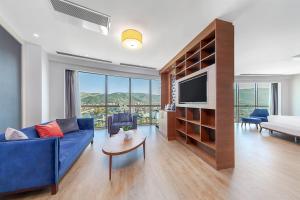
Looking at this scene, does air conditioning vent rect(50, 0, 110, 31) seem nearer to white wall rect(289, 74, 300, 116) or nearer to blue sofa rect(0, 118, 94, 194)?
blue sofa rect(0, 118, 94, 194)

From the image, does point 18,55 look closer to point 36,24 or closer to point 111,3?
point 36,24

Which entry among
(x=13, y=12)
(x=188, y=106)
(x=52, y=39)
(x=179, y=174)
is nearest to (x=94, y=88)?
(x=52, y=39)

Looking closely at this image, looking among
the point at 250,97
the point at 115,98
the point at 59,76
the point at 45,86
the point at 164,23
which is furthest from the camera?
the point at 250,97

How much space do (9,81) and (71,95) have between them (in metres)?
1.93

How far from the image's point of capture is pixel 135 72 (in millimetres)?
6020

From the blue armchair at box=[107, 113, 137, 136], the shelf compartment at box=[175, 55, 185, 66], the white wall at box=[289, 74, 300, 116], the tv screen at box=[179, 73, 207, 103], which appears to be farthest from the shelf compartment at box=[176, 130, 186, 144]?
the white wall at box=[289, 74, 300, 116]

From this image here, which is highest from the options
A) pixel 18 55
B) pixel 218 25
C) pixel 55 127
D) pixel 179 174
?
pixel 218 25

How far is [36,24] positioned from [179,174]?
12.2ft

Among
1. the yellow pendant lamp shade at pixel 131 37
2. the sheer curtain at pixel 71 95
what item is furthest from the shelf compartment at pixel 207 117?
the sheer curtain at pixel 71 95

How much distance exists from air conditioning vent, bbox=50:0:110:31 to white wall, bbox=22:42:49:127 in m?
2.17

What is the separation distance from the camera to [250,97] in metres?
7.66

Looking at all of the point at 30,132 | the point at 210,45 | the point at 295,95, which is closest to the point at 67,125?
the point at 30,132

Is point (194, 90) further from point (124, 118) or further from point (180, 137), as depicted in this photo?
point (124, 118)

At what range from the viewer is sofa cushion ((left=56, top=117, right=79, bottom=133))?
130 inches
